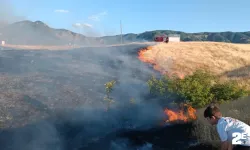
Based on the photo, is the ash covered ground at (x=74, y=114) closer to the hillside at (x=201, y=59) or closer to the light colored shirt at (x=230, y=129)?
the light colored shirt at (x=230, y=129)

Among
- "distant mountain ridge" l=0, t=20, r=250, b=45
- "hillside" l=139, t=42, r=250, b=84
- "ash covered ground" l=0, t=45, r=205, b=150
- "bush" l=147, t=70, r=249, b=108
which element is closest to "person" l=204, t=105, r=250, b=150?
"ash covered ground" l=0, t=45, r=205, b=150

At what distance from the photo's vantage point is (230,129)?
457 centimetres

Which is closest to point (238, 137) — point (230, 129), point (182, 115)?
point (230, 129)

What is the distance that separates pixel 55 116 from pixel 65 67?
8808 mm

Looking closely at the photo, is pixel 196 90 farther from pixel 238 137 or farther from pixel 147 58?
pixel 147 58

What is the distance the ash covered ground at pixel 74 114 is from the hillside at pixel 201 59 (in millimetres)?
8867

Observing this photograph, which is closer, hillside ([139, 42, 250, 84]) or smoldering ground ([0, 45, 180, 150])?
smoldering ground ([0, 45, 180, 150])

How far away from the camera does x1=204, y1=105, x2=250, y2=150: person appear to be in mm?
4531

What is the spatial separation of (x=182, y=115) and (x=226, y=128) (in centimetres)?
765

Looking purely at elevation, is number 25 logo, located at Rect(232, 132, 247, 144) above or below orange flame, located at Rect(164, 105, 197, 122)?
above

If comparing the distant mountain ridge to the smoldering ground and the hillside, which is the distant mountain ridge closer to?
the smoldering ground

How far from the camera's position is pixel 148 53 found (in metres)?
30.0

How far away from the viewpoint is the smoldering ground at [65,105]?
9.37m

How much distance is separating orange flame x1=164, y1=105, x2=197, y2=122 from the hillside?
10.8 metres
